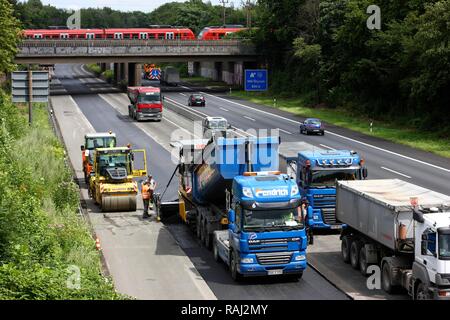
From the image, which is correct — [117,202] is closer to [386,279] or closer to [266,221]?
[266,221]

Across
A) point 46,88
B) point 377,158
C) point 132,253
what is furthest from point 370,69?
point 132,253

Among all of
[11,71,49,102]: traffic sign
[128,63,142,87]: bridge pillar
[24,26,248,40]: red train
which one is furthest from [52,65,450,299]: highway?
[11,71,49,102]: traffic sign

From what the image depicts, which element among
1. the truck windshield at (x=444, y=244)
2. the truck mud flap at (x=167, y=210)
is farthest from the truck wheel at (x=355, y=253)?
the truck mud flap at (x=167, y=210)

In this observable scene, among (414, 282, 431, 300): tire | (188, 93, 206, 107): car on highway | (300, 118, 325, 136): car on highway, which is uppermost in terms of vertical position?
(188, 93, 206, 107): car on highway

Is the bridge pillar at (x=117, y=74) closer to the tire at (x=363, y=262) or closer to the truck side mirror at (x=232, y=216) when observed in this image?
the truck side mirror at (x=232, y=216)

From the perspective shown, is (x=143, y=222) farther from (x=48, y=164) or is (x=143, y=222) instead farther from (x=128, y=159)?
(x=48, y=164)

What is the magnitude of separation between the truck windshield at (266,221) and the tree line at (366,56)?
4334 cm

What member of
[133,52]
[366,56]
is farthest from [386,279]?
[133,52]

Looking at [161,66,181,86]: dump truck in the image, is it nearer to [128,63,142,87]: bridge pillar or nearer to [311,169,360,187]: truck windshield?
[128,63,142,87]: bridge pillar

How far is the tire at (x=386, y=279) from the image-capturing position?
1049 inches

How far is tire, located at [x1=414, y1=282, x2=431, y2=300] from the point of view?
78.7 feet

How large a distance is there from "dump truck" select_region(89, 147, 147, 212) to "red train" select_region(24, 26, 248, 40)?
8898cm

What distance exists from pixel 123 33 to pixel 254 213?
116 meters

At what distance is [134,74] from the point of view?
13138 cm
